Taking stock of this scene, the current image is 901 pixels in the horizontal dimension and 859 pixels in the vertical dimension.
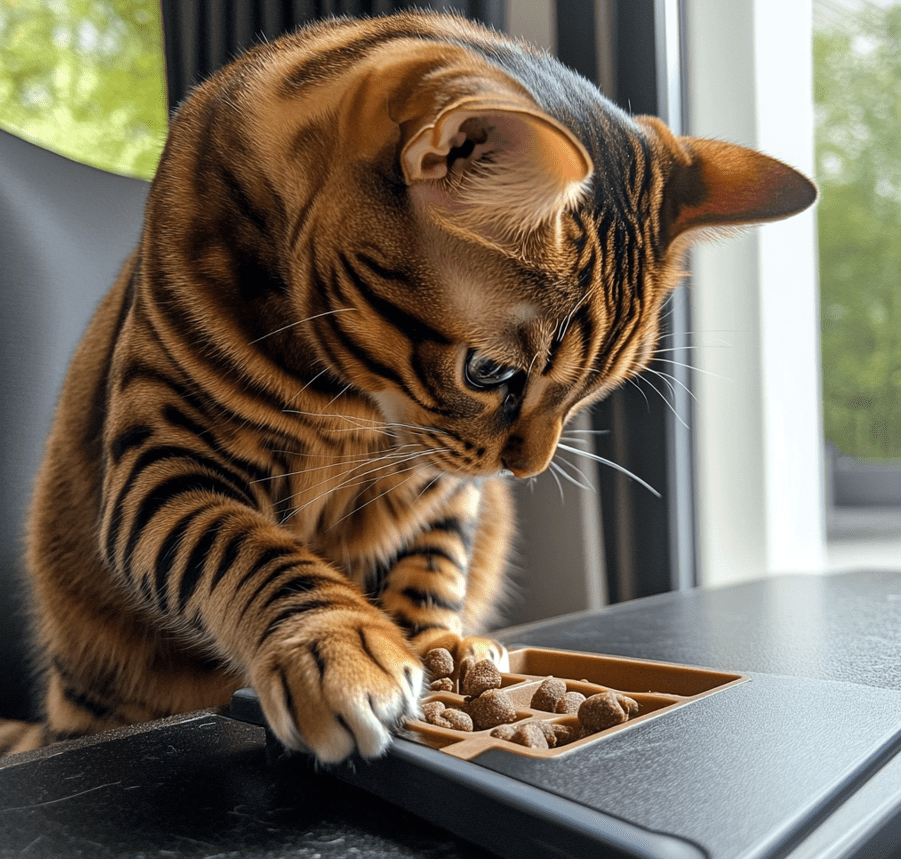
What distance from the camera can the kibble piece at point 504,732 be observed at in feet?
1.73

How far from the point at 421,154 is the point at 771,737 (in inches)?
19.1

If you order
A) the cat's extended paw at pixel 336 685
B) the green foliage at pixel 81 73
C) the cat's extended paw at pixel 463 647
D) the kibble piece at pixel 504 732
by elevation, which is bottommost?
the cat's extended paw at pixel 463 647

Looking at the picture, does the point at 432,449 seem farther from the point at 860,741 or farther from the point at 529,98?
the point at 860,741

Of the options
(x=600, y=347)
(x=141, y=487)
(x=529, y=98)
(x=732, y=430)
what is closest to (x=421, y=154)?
(x=529, y=98)

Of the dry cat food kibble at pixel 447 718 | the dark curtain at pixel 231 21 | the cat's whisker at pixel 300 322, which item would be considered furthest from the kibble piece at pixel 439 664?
the dark curtain at pixel 231 21

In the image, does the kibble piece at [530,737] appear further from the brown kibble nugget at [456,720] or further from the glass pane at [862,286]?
the glass pane at [862,286]

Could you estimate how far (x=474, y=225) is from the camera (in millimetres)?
730

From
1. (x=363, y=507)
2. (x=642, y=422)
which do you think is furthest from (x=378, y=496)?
(x=642, y=422)

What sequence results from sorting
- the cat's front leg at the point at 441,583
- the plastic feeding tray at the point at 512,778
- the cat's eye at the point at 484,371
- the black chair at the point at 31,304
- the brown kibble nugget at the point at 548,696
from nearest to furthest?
the plastic feeding tray at the point at 512,778 → the brown kibble nugget at the point at 548,696 → the cat's eye at the point at 484,371 → the cat's front leg at the point at 441,583 → the black chair at the point at 31,304

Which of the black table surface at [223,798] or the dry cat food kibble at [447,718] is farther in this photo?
the dry cat food kibble at [447,718]

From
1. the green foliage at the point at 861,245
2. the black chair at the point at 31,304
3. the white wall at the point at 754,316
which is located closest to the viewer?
the black chair at the point at 31,304

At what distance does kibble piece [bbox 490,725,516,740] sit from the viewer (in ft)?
1.73

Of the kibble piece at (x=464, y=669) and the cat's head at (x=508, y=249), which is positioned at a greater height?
the cat's head at (x=508, y=249)

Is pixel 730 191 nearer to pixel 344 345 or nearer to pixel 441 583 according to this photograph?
pixel 344 345
